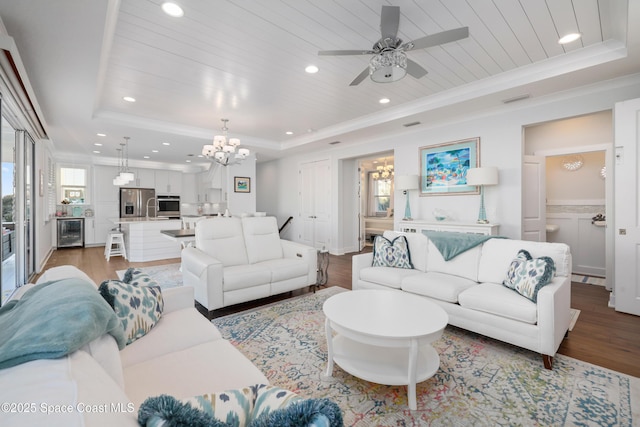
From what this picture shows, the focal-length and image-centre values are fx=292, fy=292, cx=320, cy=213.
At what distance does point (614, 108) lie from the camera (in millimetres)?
3164

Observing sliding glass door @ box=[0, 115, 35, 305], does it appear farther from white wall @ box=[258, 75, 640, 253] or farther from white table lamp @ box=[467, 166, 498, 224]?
white table lamp @ box=[467, 166, 498, 224]

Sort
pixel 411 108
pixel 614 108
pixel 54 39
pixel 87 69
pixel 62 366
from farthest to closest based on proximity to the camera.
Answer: pixel 411 108
pixel 614 108
pixel 87 69
pixel 54 39
pixel 62 366

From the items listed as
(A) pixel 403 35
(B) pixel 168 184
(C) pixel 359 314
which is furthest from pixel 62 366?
(B) pixel 168 184

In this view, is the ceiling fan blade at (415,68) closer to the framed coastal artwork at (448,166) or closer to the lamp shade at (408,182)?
the framed coastal artwork at (448,166)

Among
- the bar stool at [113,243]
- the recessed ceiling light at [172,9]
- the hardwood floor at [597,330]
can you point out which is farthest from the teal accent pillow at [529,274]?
the bar stool at [113,243]

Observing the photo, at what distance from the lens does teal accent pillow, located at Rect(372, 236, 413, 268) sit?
3.39 meters

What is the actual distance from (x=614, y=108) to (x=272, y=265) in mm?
4171

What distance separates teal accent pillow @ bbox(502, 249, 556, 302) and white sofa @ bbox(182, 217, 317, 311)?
7.05 ft

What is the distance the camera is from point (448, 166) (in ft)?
15.6

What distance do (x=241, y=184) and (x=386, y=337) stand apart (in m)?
6.18

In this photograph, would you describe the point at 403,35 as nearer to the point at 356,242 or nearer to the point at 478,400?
the point at 478,400

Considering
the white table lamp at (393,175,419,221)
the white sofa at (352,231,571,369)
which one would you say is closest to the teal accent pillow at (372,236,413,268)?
the white sofa at (352,231,571,369)

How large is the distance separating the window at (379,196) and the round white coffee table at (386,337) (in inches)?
270

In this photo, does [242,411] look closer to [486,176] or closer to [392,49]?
[392,49]
